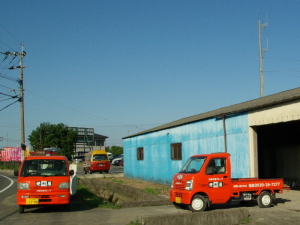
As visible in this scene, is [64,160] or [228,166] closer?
[228,166]

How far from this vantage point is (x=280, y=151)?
20422mm

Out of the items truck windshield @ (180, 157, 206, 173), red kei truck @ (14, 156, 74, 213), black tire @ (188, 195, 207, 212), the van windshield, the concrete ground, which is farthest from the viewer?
the van windshield

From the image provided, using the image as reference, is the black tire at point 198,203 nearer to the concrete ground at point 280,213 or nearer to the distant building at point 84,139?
A: the concrete ground at point 280,213

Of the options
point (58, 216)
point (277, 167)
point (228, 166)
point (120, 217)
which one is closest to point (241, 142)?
point (228, 166)

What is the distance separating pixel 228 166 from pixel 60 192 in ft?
18.0

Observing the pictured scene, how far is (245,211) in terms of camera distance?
1031cm

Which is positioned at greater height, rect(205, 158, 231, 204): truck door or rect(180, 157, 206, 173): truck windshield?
rect(180, 157, 206, 173): truck windshield

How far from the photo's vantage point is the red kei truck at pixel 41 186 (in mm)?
12258

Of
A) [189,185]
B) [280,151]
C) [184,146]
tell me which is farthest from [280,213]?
[184,146]

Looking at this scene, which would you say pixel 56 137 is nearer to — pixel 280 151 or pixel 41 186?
pixel 280 151

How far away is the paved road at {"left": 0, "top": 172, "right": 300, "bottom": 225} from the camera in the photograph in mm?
10667

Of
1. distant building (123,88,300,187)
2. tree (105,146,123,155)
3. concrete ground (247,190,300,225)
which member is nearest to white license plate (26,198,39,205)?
concrete ground (247,190,300,225)

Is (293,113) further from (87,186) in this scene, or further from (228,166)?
(87,186)

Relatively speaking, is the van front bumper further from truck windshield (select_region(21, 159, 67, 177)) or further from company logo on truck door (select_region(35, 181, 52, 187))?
truck windshield (select_region(21, 159, 67, 177))
